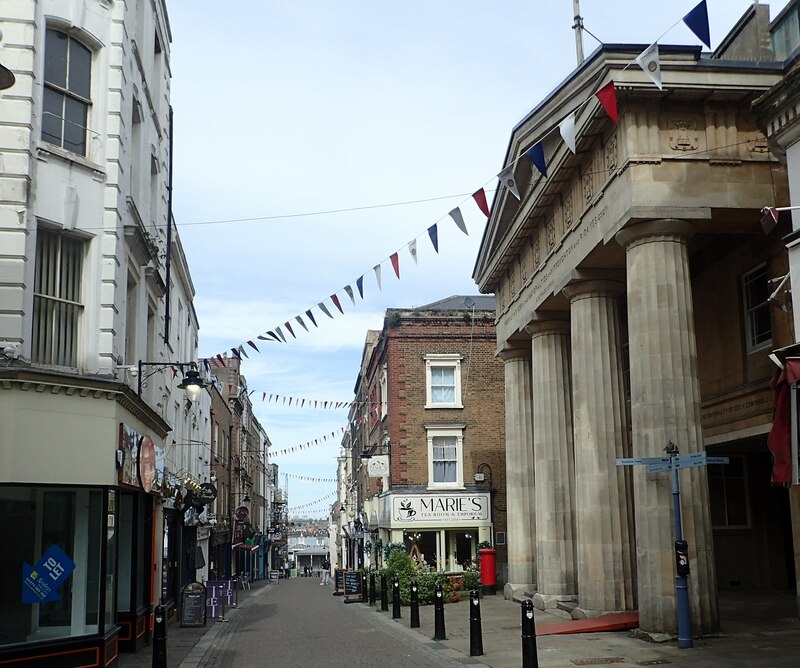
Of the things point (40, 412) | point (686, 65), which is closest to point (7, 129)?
point (40, 412)

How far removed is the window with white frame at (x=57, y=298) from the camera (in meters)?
12.6

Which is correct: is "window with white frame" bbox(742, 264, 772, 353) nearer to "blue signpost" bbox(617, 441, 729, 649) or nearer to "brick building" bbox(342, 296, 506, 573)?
"blue signpost" bbox(617, 441, 729, 649)

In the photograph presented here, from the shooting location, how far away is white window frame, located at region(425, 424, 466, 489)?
3469 centimetres

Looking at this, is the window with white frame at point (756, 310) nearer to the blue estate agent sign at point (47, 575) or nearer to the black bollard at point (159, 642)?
the black bollard at point (159, 642)

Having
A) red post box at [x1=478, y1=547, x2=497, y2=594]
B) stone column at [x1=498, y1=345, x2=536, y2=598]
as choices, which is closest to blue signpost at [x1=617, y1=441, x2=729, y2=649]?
stone column at [x1=498, y1=345, x2=536, y2=598]

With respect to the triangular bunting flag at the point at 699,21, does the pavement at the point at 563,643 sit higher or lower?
lower

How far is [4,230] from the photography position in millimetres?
12047

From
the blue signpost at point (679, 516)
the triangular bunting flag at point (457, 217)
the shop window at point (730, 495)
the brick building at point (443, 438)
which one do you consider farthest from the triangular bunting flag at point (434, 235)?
the brick building at point (443, 438)

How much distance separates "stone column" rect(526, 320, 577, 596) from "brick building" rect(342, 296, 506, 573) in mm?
10540

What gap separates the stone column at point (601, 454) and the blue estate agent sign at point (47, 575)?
1064 centimetres

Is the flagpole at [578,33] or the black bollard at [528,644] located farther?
Answer: the flagpole at [578,33]

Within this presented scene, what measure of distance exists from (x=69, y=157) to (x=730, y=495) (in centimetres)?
1775

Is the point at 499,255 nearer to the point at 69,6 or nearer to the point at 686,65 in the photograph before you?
the point at 686,65

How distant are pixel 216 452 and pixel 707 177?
3258 centimetres
